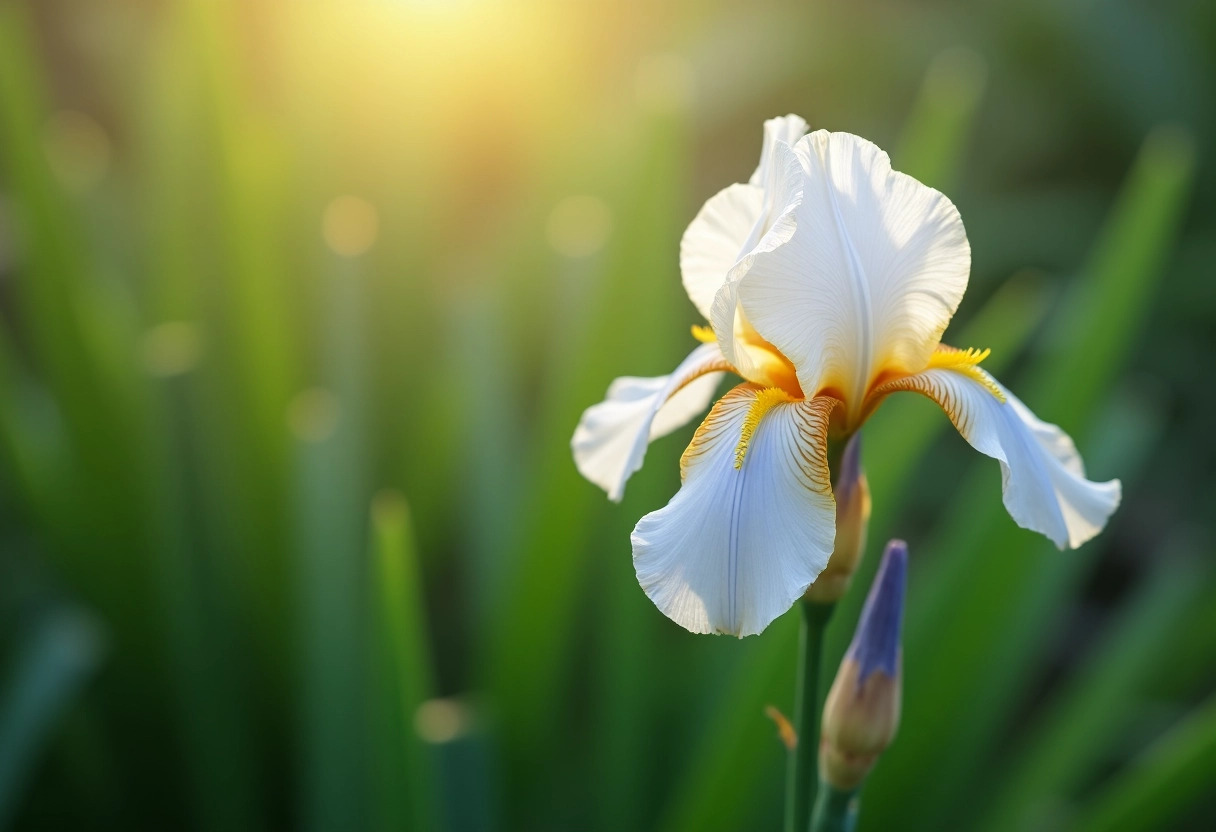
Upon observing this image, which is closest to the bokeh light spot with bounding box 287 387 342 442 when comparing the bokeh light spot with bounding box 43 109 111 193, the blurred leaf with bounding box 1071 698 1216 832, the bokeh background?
the bokeh background

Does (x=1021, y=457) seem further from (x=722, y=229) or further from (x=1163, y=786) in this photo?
(x=1163, y=786)

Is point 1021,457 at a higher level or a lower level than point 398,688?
higher

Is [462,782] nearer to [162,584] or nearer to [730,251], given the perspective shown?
[162,584]

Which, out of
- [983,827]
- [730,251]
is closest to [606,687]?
[983,827]

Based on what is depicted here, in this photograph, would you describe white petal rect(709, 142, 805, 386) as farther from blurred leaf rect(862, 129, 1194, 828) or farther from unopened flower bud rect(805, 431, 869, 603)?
blurred leaf rect(862, 129, 1194, 828)

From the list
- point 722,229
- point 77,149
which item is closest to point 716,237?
point 722,229
